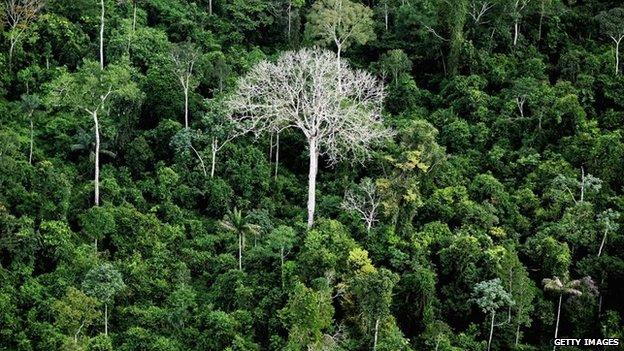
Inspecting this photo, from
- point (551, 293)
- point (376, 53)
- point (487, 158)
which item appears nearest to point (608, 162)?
point (487, 158)

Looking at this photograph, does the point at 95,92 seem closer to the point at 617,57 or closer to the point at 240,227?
the point at 240,227

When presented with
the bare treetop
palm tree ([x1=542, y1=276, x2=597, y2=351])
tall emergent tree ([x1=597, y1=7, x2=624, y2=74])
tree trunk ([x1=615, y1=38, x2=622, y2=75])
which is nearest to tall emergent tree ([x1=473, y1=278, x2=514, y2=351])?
palm tree ([x1=542, y1=276, x2=597, y2=351])

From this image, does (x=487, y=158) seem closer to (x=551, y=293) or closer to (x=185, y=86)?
(x=551, y=293)

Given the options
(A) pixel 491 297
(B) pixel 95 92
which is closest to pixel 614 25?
(A) pixel 491 297

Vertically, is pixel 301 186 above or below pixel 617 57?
below

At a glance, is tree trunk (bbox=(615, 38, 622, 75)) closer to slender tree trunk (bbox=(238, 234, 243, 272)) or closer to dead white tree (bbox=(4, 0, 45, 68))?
slender tree trunk (bbox=(238, 234, 243, 272))
